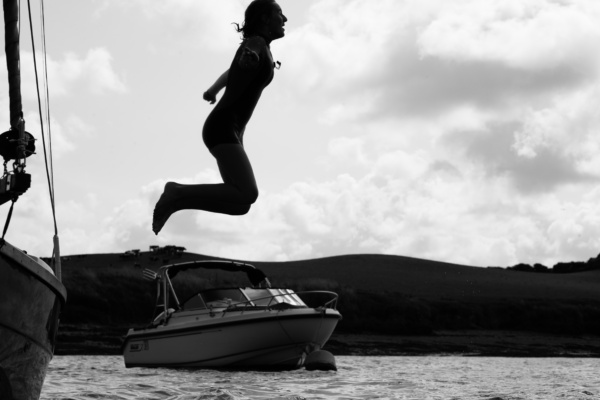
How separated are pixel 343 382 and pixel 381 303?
28.8 metres

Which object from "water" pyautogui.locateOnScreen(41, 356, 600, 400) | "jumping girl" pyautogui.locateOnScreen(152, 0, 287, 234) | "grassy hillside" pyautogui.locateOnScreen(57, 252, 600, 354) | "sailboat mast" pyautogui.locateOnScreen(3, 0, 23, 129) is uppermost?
"grassy hillside" pyautogui.locateOnScreen(57, 252, 600, 354)

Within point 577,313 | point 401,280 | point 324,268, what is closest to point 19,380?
point 577,313

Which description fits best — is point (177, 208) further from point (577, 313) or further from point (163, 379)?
point (577, 313)

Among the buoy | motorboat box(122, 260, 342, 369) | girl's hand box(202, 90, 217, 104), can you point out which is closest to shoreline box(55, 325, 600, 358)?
motorboat box(122, 260, 342, 369)

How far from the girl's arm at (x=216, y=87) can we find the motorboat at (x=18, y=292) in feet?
8.14

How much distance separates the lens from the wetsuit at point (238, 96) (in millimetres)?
5973

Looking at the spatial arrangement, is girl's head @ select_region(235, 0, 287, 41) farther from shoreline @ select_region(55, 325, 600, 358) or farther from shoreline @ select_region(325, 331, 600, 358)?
shoreline @ select_region(325, 331, 600, 358)

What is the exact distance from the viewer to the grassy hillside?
142 ft

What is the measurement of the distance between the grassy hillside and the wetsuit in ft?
97.3

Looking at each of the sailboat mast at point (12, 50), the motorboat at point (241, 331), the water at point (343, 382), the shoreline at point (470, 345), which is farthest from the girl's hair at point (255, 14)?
the shoreline at point (470, 345)

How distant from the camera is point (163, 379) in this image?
22188mm

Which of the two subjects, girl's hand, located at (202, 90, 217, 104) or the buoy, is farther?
the buoy

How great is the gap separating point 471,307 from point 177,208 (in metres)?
47.6

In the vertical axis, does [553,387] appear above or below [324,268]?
below
